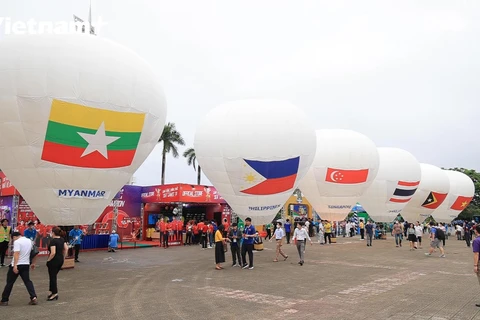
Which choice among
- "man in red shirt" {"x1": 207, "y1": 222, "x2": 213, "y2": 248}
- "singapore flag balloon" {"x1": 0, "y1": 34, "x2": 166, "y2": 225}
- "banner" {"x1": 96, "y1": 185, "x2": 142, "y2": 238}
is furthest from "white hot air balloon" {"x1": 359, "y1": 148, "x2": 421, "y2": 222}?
"singapore flag balloon" {"x1": 0, "y1": 34, "x2": 166, "y2": 225}

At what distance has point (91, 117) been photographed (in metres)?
10.1

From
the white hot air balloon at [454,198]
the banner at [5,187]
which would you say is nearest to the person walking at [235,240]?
the banner at [5,187]

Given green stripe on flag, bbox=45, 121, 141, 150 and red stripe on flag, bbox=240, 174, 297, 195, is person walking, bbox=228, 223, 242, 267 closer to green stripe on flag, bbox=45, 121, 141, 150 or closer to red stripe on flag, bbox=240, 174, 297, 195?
red stripe on flag, bbox=240, 174, 297, 195

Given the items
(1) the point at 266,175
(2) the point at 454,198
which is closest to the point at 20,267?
(1) the point at 266,175

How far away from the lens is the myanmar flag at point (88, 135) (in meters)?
9.89

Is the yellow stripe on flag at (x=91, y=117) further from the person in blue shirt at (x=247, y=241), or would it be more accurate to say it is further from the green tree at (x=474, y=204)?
the green tree at (x=474, y=204)

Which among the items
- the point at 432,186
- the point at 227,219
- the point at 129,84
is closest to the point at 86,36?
the point at 129,84

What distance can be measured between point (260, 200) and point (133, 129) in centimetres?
607

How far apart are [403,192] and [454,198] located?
11.8 m

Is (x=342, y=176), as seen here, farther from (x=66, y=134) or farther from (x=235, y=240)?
(x=66, y=134)

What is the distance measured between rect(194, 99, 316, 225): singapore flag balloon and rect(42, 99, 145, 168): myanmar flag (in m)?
4.61

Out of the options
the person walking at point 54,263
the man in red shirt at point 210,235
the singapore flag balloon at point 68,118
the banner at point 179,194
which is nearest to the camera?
the person walking at point 54,263

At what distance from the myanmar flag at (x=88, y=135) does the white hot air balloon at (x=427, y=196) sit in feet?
83.2

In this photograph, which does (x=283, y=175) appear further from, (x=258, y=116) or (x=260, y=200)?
(x=258, y=116)
